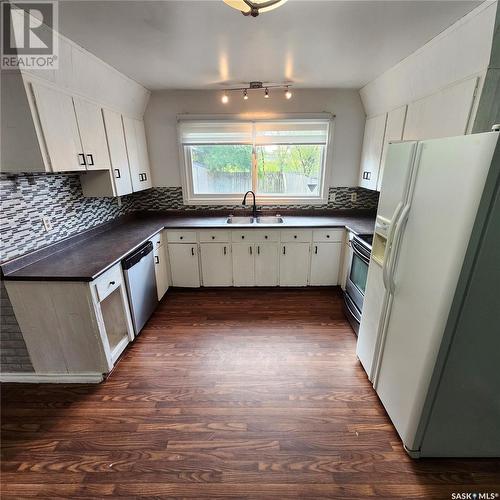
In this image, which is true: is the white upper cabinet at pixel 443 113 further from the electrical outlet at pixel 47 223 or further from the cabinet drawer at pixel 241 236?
the electrical outlet at pixel 47 223

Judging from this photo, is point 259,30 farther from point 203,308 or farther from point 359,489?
point 359,489

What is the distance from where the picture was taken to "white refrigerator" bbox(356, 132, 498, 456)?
42.4 inches

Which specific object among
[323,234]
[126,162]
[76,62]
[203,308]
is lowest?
[203,308]

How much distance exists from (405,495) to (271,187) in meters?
3.19

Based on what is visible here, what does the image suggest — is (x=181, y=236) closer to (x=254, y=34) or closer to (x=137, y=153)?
(x=137, y=153)

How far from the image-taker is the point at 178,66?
2.35 meters

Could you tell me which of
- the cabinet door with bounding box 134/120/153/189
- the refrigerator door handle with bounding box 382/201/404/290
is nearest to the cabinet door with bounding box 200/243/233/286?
the cabinet door with bounding box 134/120/153/189

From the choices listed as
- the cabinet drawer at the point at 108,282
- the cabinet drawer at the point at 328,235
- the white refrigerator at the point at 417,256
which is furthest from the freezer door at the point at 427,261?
the cabinet drawer at the point at 108,282

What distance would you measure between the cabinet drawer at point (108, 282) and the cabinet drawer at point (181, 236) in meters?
1.07

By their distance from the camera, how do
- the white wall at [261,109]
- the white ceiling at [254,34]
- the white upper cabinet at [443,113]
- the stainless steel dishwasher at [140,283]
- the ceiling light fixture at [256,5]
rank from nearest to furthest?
the ceiling light fixture at [256,5] → the white ceiling at [254,34] → the white upper cabinet at [443,113] → the stainless steel dishwasher at [140,283] → the white wall at [261,109]

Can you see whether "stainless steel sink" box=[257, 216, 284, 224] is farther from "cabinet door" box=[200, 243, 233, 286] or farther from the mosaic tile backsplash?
the mosaic tile backsplash

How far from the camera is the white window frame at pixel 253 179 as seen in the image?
329cm

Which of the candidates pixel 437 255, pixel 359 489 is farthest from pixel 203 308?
pixel 437 255

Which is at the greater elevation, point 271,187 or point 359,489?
point 271,187
